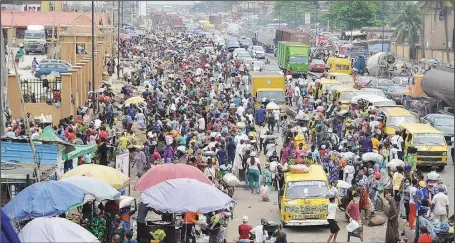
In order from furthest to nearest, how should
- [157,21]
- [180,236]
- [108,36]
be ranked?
1. [157,21]
2. [108,36]
3. [180,236]

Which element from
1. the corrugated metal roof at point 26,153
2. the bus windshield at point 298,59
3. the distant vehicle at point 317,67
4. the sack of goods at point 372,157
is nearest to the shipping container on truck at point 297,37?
the distant vehicle at point 317,67

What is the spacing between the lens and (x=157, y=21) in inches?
7820

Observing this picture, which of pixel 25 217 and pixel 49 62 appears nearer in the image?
pixel 25 217

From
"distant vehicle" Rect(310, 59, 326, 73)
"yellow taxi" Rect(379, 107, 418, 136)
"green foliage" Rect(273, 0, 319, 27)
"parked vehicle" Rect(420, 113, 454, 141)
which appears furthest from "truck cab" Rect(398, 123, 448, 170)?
"green foliage" Rect(273, 0, 319, 27)

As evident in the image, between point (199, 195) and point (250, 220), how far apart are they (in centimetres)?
412

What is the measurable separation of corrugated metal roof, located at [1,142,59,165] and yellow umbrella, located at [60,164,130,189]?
125 cm

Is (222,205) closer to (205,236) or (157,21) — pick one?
(205,236)

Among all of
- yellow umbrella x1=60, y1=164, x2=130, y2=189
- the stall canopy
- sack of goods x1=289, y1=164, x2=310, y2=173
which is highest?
the stall canopy

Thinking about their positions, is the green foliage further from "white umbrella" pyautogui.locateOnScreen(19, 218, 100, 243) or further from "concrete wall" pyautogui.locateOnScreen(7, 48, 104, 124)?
"white umbrella" pyautogui.locateOnScreen(19, 218, 100, 243)

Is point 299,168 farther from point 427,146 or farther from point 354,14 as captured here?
point 354,14

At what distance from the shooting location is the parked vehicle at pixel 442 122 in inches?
1093

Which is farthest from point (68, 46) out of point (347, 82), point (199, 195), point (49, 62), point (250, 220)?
point (199, 195)

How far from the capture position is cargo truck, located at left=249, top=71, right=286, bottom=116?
36.3 meters

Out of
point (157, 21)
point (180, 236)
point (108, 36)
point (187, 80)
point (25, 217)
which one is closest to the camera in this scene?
point (25, 217)
